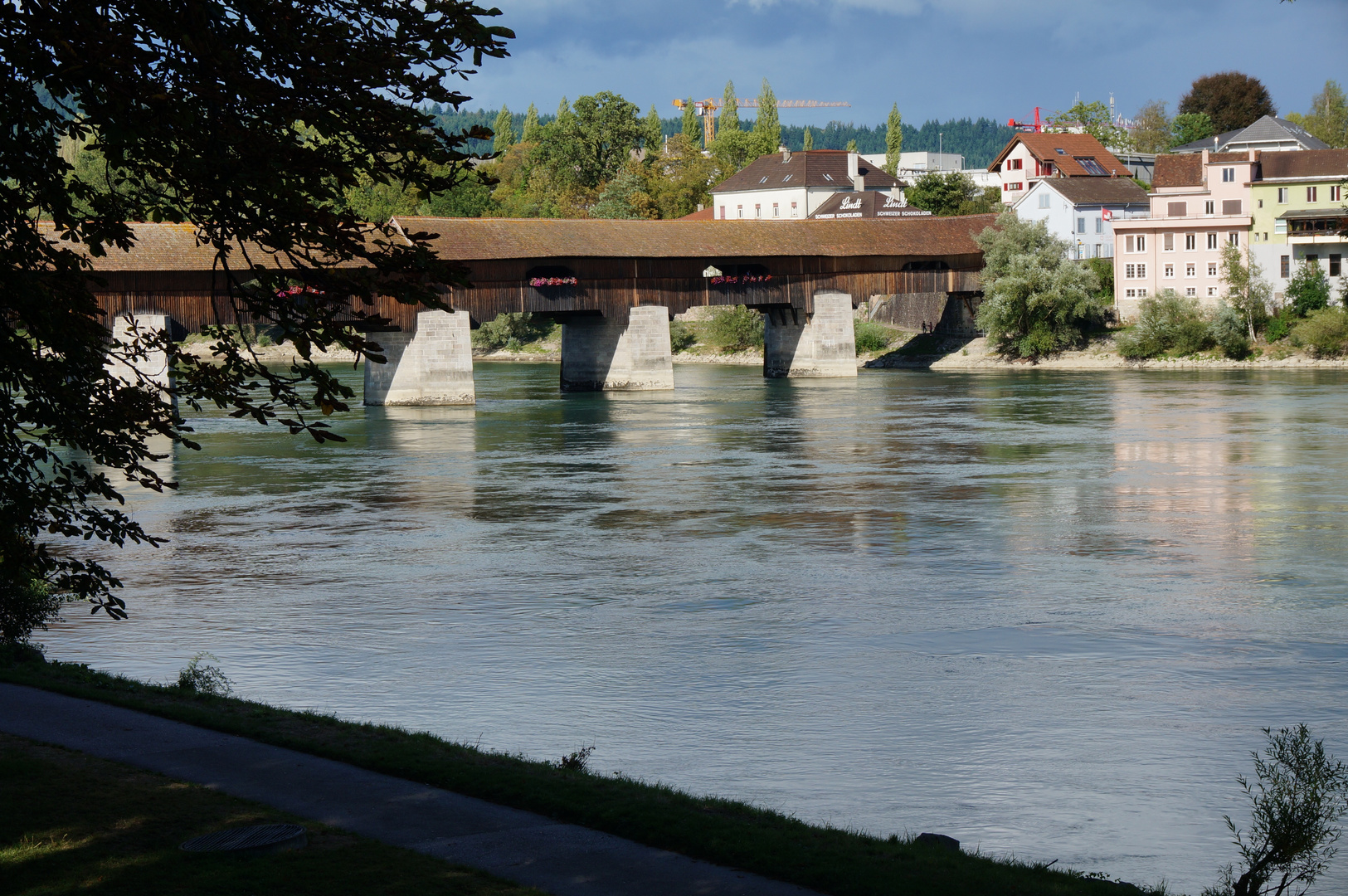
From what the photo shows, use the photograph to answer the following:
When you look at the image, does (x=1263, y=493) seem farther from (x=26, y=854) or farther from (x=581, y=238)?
(x=581, y=238)

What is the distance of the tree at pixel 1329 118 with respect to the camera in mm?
83188

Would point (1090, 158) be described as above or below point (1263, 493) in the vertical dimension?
above

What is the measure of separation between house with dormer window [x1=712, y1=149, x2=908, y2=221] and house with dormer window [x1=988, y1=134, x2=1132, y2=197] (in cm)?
958

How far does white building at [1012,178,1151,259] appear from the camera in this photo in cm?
6275

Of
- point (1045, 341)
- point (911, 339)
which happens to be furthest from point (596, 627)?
point (911, 339)

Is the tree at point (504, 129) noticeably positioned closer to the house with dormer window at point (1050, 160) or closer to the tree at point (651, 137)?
A: the tree at point (651, 137)

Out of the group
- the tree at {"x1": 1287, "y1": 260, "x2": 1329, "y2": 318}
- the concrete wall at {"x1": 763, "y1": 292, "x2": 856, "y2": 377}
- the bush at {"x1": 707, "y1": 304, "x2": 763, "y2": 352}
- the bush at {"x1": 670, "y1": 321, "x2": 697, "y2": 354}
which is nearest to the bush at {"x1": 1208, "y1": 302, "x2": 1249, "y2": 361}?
the tree at {"x1": 1287, "y1": 260, "x2": 1329, "y2": 318}

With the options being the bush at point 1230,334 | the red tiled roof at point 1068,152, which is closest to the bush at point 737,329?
the red tiled roof at point 1068,152

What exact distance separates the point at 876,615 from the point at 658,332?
112 feet

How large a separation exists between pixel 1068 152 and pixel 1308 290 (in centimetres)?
2456

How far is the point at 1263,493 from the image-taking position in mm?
21891

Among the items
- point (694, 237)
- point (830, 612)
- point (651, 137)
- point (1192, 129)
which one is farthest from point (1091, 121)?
point (830, 612)

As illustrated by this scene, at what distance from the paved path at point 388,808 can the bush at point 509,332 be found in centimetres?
6637

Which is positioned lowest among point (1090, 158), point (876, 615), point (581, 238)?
point (876, 615)
